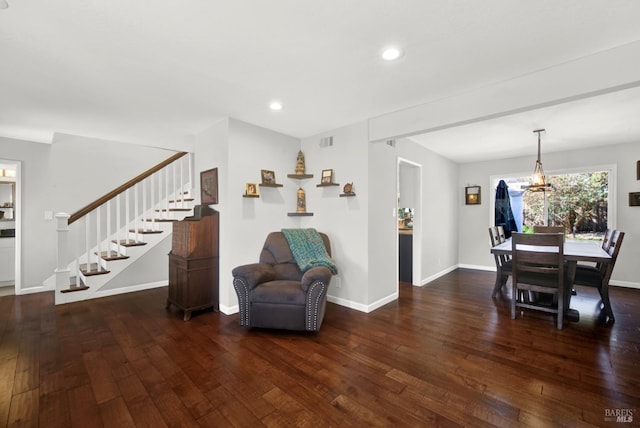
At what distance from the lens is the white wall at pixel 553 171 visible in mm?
4594

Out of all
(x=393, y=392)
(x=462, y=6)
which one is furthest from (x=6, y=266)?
(x=462, y=6)

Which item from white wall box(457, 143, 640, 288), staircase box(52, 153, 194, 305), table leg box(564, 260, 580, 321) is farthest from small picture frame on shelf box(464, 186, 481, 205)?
staircase box(52, 153, 194, 305)

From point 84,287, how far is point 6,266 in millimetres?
2036

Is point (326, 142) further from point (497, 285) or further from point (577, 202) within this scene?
point (577, 202)

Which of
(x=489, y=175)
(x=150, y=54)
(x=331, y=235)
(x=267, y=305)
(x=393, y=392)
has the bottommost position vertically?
(x=393, y=392)

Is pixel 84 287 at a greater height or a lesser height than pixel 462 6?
lesser

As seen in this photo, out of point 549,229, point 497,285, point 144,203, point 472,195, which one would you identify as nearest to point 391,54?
point 497,285

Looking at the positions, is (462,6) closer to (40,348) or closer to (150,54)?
(150,54)

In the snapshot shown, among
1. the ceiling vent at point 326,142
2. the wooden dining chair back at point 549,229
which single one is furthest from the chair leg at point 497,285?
the ceiling vent at point 326,142

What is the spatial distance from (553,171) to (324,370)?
18.5 ft

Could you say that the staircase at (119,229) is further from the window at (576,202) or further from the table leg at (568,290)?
the window at (576,202)

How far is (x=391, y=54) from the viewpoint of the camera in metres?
2.07

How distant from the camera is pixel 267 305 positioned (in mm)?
2854

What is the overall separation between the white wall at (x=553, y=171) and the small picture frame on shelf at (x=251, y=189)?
476 centimetres
